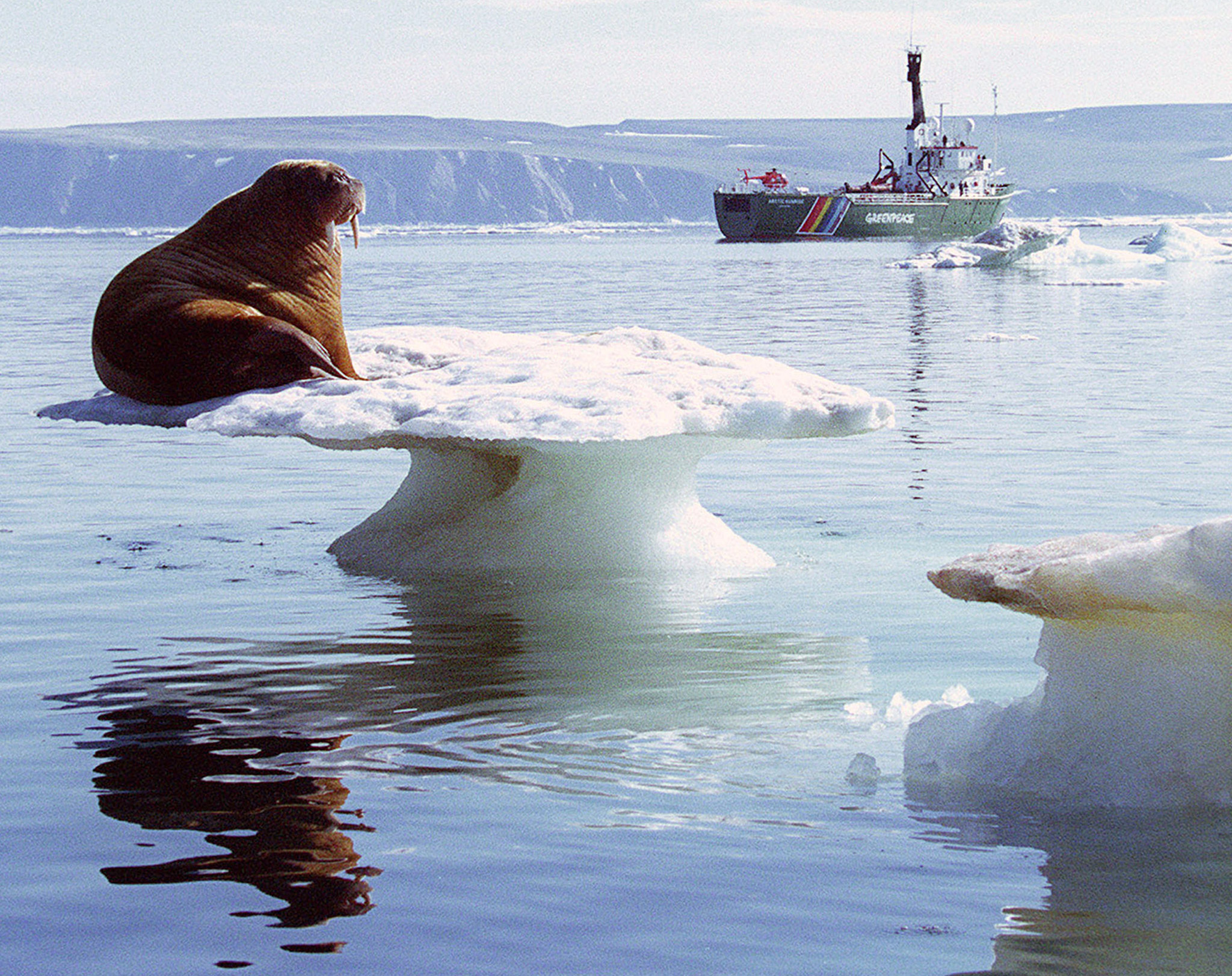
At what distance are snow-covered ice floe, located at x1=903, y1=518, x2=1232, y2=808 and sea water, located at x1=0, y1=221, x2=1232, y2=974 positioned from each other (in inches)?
5.9

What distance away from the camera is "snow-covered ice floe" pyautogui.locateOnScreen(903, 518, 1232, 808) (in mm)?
4293

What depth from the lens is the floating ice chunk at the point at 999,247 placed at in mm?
48469

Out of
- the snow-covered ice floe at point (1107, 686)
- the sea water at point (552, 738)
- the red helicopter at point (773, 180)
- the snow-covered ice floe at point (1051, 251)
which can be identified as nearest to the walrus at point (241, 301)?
the sea water at point (552, 738)

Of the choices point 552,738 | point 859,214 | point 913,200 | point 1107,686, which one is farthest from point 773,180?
point 1107,686

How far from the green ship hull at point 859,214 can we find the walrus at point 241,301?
7308 centimetres

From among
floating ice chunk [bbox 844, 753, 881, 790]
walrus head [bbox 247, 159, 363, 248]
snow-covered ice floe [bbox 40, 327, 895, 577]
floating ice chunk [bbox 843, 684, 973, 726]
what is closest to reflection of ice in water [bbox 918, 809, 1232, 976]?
floating ice chunk [bbox 844, 753, 881, 790]

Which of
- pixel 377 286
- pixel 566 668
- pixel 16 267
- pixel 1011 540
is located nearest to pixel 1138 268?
pixel 377 286

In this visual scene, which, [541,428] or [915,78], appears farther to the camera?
[915,78]

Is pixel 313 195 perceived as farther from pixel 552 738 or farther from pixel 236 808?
pixel 236 808

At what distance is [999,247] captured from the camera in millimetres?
49938

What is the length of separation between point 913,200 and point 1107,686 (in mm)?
77552

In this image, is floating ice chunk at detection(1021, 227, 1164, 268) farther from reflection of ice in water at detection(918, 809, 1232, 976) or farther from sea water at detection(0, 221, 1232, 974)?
reflection of ice in water at detection(918, 809, 1232, 976)

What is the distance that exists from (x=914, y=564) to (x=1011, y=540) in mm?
801

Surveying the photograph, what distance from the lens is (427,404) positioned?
289 inches
